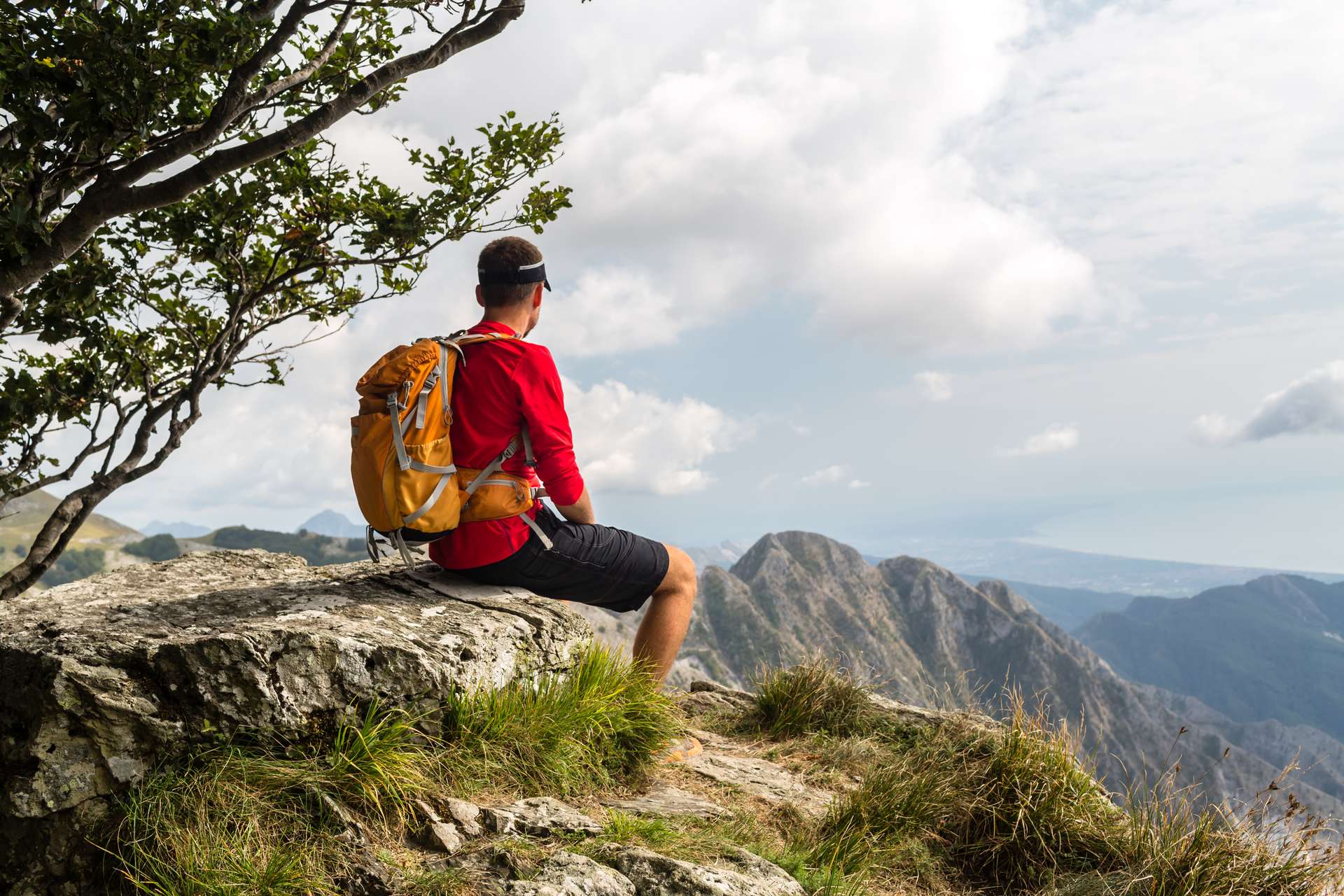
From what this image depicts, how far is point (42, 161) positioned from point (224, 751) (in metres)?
5.90

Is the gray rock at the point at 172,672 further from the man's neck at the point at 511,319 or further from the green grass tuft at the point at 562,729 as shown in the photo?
the man's neck at the point at 511,319

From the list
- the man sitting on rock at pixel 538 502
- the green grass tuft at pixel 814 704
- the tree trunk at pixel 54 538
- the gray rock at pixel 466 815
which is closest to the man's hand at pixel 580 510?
the man sitting on rock at pixel 538 502

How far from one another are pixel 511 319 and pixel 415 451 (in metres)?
1.31

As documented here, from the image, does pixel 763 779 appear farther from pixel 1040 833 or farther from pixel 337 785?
pixel 337 785

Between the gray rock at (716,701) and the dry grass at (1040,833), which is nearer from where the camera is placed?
the dry grass at (1040,833)

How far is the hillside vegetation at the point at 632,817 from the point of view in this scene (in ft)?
14.5

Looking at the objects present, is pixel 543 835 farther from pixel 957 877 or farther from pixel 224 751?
pixel 957 877

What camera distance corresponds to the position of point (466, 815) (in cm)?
498

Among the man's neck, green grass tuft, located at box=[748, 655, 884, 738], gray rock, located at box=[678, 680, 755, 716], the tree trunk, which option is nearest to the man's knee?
the man's neck

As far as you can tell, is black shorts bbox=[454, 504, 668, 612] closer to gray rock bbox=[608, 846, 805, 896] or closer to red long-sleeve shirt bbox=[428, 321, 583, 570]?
red long-sleeve shirt bbox=[428, 321, 583, 570]

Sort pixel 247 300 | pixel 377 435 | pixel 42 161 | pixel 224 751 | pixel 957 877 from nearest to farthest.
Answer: pixel 224 751
pixel 377 435
pixel 957 877
pixel 42 161
pixel 247 300

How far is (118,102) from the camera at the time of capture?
6734mm

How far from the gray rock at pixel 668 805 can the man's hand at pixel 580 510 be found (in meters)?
2.13

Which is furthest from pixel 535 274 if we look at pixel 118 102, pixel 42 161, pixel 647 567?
pixel 42 161
